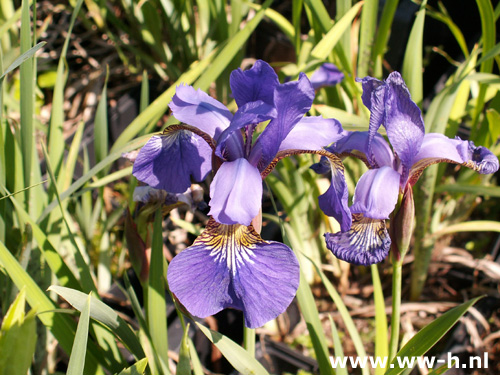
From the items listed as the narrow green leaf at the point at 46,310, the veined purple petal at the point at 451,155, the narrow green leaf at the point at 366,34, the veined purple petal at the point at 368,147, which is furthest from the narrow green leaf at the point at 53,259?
the narrow green leaf at the point at 366,34

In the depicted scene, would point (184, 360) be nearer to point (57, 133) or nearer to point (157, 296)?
point (157, 296)

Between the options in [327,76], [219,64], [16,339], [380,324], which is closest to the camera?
[16,339]

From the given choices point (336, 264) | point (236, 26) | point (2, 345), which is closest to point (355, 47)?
point (236, 26)

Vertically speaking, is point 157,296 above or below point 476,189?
above

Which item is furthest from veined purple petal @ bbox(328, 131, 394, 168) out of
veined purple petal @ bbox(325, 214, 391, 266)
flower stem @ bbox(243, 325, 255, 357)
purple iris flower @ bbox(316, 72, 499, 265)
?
flower stem @ bbox(243, 325, 255, 357)

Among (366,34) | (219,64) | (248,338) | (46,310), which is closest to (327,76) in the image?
(366,34)

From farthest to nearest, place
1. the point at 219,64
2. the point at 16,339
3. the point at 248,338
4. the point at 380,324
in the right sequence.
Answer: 1. the point at 219,64
2. the point at 380,324
3. the point at 248,338
4. the point at 16,339

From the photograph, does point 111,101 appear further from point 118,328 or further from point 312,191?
point 118,328

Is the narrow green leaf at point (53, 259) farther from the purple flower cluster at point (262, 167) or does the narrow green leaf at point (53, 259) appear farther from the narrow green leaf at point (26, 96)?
the purple flower cluster at point (262, 167)
